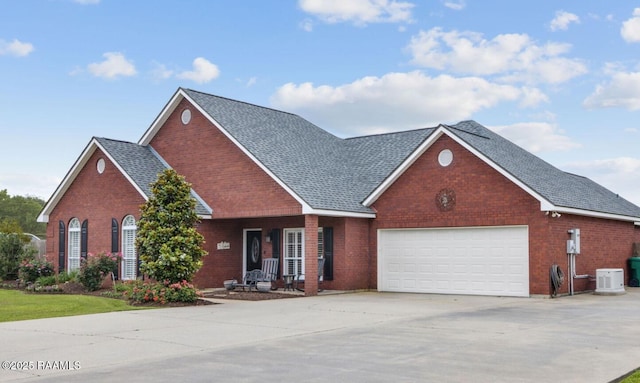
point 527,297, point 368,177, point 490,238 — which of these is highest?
point 368,177

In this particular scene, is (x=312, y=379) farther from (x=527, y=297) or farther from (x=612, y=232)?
(x=612, y=232)

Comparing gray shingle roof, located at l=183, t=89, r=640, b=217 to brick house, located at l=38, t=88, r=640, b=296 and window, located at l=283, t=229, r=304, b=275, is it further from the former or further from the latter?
window, located at l=283, t=229, r=304, b=275

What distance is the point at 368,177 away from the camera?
2695 cm

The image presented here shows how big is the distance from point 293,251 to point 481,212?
23.5ft

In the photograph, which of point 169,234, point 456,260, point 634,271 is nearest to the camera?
point 169,234

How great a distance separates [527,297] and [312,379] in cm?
1414

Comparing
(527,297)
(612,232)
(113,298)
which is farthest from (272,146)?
(612,232)

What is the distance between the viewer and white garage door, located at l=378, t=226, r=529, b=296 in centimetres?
2169

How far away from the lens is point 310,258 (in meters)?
22.1

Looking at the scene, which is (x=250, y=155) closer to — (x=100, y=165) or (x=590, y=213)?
(x=100, y=165)

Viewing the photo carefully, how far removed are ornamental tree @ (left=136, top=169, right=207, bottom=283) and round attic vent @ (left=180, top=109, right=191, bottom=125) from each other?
6624 mm

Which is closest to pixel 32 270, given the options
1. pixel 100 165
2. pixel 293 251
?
pixel 100 165

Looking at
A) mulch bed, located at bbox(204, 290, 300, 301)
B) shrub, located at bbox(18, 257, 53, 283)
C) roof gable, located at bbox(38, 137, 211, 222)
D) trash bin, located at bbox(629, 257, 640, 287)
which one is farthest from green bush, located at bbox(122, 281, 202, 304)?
trash bin, located at bbox(629, 257, 640, 287)

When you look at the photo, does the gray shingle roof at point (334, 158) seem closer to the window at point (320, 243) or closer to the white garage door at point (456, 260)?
the window at point (320, 243)
